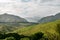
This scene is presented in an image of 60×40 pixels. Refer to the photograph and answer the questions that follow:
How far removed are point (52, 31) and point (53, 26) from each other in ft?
40.9

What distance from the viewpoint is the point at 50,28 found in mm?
177750

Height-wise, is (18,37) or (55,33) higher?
(18,37)

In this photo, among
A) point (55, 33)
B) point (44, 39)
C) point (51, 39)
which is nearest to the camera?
point (44, 39)

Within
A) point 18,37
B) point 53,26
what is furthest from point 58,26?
point 18,37

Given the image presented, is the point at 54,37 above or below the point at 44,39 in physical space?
below

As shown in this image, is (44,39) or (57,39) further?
(57,39)

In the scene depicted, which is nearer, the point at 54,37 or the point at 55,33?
the point at 54,37

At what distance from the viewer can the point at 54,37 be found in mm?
152875

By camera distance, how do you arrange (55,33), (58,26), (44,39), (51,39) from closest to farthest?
1. (44,39)
2. (51,39)
3. (55,33)
4. (58,26)

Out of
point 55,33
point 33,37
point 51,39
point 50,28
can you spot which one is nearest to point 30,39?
point 33,37

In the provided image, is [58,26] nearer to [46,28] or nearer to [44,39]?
[46,28]

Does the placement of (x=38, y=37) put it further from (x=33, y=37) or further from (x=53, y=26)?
(x=53, y=26)

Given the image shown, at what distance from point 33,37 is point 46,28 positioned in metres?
55.0

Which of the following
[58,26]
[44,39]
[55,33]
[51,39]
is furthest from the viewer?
[58,26]
